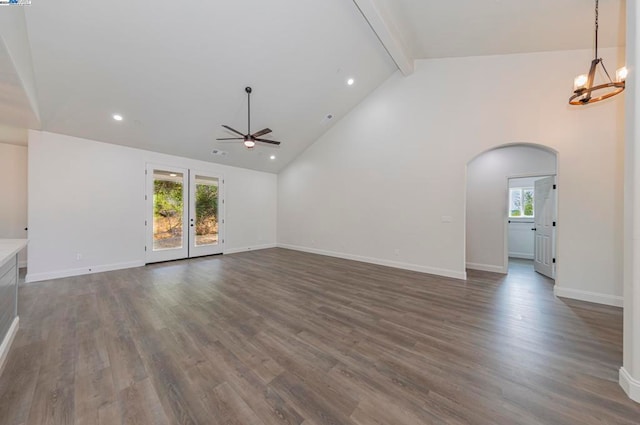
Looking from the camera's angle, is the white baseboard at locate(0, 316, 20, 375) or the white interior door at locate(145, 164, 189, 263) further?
the white interior door at locate(145, 164, 189, 263)

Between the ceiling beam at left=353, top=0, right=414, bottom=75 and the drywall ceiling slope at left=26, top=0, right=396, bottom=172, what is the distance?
0.45 metres

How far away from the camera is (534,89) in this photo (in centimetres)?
371

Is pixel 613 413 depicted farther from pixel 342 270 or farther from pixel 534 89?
pixel 534 89

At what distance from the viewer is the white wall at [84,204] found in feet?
14.0

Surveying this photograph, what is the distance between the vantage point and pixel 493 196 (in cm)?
506

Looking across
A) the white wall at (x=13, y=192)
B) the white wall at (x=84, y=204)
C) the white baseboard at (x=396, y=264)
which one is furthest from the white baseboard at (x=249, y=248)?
the white wall at (x=13, y=192)

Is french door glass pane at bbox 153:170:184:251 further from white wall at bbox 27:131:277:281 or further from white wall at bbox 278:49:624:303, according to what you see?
white wall at bbox 278:49:624:303

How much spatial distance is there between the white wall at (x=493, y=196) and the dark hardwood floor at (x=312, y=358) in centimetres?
148

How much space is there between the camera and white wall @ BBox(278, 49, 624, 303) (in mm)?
3287

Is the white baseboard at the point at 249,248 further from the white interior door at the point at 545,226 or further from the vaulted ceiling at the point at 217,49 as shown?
the white interior door at the point at 545,226

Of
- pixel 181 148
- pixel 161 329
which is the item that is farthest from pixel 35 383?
pixel 181 148

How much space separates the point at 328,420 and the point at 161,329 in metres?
2.21

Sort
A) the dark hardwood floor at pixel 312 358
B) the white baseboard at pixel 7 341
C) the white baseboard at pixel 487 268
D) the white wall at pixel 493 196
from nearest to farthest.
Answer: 1. the dark hardwood floor at pixel 312 358
2. the white baseboard at pixel 7 341
3. the white wall at pixel 493 196
4. the white baseboard at pixel 487 268

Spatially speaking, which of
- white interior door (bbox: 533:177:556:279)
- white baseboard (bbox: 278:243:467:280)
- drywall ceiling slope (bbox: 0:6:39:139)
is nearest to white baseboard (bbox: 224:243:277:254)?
white baseboard (bbox: 278:243:467:280)
